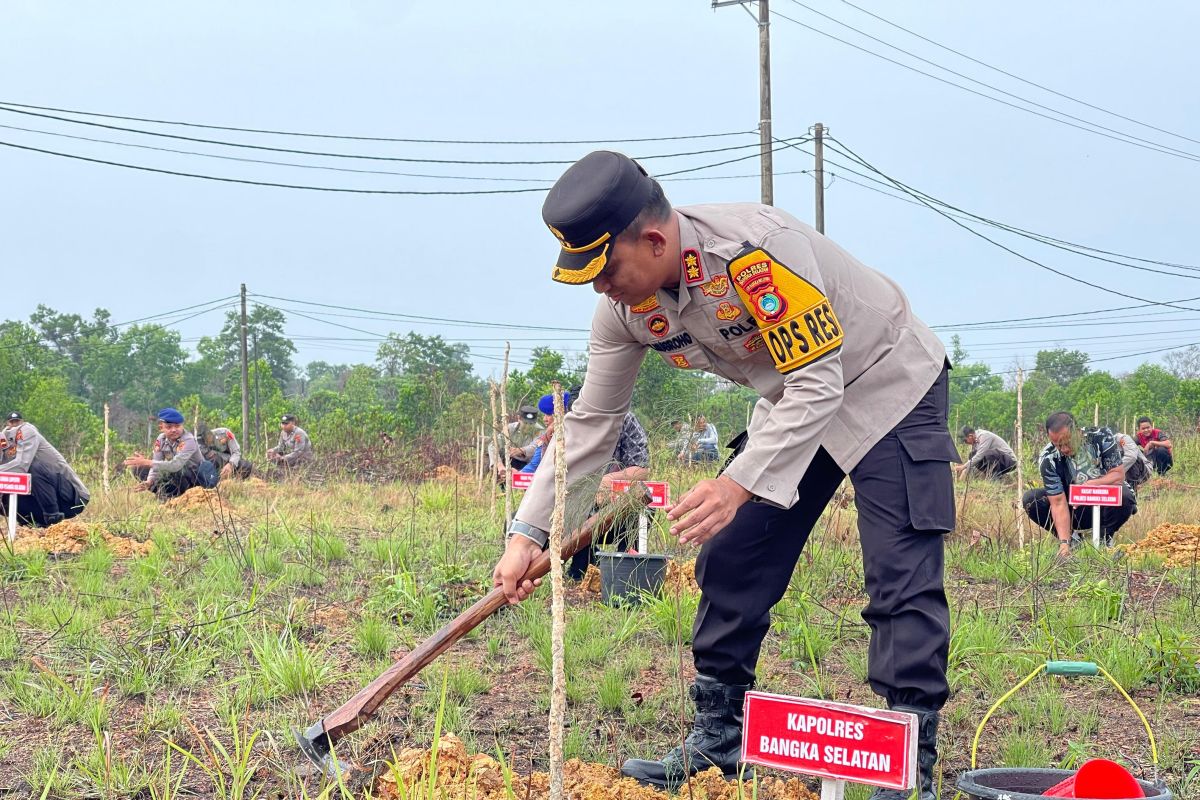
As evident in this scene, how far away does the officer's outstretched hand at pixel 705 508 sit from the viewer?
2264 millimetres

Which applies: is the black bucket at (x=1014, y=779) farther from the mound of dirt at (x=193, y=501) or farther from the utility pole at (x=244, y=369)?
the utility pole at (x=244, y=369)

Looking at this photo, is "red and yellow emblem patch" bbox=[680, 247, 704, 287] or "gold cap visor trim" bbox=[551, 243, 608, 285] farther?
"red and yellow emblem patch" bbox=[680, 247, 704, 287]

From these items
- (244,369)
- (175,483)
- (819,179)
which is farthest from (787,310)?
(244,369)

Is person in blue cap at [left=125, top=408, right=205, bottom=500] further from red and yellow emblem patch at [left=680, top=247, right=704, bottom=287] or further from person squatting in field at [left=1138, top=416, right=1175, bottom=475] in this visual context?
person squatting in field at [left=1138, top=416, right=1175, bottom=475]

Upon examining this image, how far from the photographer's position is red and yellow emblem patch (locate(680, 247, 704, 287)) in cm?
254

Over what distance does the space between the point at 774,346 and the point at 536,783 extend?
1140mm

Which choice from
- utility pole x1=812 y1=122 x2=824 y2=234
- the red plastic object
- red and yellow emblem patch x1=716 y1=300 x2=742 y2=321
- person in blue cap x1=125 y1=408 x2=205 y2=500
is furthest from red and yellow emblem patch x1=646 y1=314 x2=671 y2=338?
utility pole x1=812 y1=122 x2=824 y2=234

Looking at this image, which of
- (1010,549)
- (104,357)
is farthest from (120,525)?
(104,357)

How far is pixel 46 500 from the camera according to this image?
8.80m

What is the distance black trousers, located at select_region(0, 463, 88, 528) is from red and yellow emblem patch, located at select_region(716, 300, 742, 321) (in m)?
7.57

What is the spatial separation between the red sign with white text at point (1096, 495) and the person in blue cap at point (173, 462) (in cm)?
807

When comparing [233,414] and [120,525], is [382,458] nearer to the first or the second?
[120,525]

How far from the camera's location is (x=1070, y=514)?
7.95 meters

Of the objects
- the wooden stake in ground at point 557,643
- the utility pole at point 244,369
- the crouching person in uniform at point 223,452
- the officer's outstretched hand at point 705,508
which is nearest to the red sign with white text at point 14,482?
the crouching person in uniform at point 223,452
